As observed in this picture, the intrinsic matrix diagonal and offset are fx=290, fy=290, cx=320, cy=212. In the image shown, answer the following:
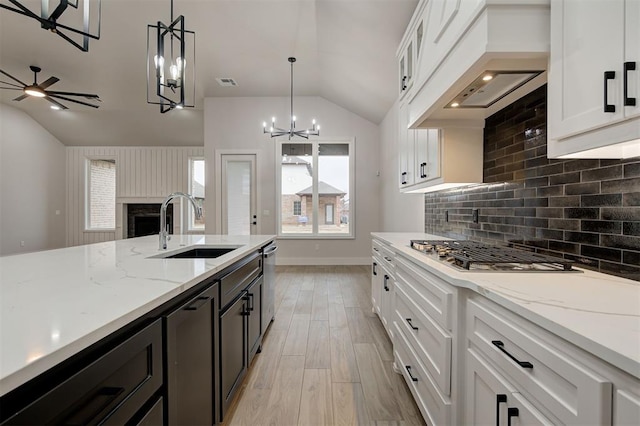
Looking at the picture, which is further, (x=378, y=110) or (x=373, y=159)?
(x=373, y=159)

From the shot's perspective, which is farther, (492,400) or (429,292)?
(429,292)

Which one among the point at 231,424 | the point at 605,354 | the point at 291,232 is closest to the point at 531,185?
the point at 605,354

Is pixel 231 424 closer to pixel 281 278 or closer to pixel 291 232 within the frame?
pixel 281 278

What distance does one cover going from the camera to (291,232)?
619cm

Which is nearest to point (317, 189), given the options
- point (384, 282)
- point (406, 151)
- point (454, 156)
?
point (406, 151)

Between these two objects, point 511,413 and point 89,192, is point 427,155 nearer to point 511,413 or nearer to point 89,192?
point 511,413

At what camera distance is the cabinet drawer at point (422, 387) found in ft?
4.22

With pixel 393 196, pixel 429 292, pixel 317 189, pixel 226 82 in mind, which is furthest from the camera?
pixel 317 189

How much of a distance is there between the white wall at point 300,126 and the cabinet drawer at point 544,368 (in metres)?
5.10

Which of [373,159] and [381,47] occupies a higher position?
[381,47]

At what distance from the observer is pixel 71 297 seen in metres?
0.87

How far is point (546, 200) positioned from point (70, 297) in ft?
6.81

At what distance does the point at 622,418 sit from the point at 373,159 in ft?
18.9

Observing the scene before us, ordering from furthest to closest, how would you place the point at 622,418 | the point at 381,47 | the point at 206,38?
the point at 206,38 → the point at 381,47 → the point at 622,418
